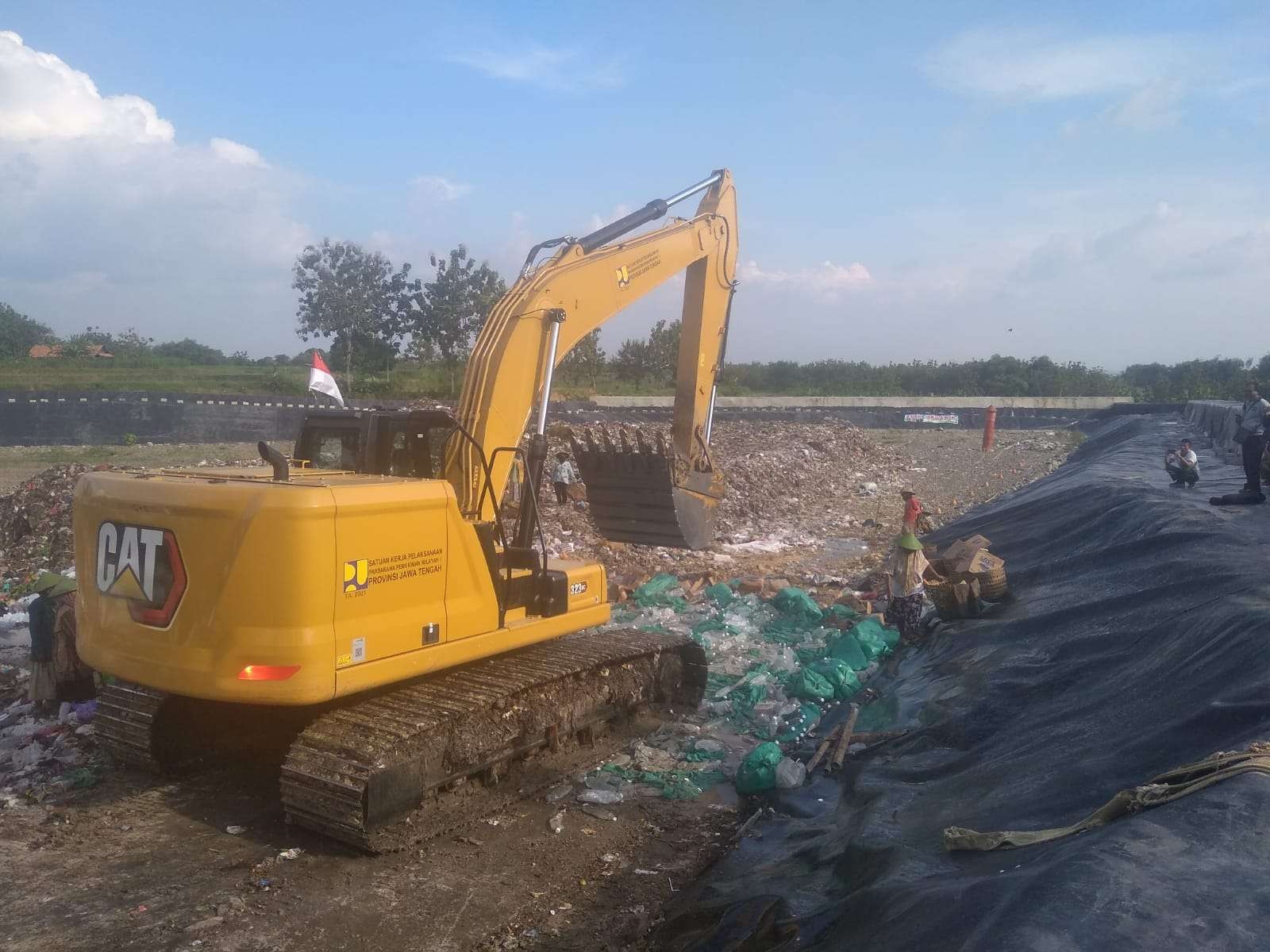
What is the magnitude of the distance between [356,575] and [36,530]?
28.7ft

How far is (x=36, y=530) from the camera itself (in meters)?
11.1

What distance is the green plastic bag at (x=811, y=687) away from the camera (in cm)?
704

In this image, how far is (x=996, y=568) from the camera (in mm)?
7988

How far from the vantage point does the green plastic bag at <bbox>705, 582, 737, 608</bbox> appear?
9625 millimetres

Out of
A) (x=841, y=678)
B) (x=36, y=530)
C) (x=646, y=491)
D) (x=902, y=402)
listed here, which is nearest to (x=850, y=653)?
(x=841, y=678)

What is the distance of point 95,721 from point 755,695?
4.33 m

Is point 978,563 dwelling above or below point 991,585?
above

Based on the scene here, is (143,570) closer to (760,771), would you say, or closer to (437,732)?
(437,732)

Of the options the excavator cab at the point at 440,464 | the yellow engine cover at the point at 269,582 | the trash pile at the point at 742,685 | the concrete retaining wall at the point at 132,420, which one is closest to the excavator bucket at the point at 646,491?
the trash pile at the point at 742,685

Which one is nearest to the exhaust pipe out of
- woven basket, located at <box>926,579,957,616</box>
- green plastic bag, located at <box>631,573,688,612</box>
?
woven basket, located at <box>926,579,957,616</box>

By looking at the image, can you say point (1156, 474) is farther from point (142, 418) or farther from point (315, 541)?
point (142, 418)

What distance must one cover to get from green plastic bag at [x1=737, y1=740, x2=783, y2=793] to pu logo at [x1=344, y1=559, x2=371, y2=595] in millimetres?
2488

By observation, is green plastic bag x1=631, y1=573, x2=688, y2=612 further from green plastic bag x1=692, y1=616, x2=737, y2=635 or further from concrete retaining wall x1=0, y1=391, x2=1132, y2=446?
concrete retaining wall x1=0, y1=391, x2=1132, y2=446

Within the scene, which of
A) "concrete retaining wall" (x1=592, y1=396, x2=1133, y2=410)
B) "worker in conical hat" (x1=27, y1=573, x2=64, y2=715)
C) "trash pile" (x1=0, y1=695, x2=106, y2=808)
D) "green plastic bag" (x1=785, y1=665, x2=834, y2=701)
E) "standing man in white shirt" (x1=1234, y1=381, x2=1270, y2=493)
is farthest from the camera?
"concrete retaining wall" (x1=592, y1=396, x2=1133, y2=410)
